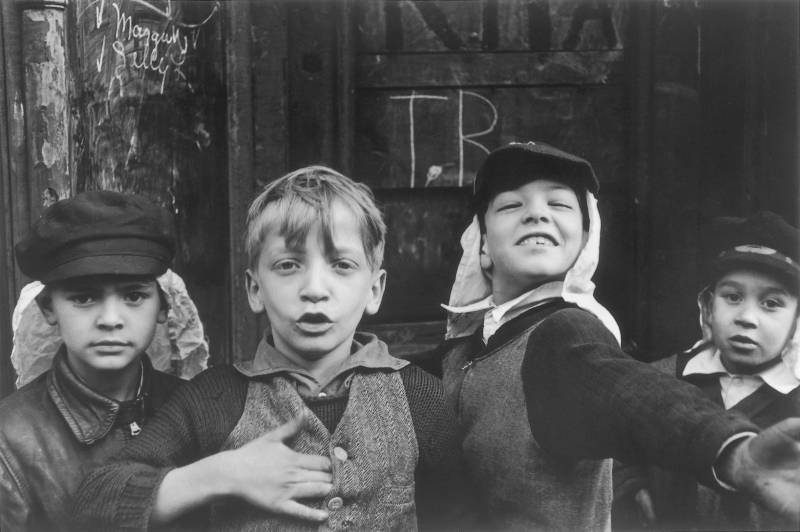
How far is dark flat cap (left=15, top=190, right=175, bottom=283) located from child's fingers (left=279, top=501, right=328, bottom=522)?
724 millimetres

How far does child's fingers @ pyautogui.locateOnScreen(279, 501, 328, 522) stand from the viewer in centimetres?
212

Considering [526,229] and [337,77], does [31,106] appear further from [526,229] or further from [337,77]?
[526,229]

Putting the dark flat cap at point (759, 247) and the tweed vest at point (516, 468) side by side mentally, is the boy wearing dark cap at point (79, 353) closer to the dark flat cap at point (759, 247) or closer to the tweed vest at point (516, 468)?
the tweed vest at point (516, 468)

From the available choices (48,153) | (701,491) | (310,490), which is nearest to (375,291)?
(310,490)

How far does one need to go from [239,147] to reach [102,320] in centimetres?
101

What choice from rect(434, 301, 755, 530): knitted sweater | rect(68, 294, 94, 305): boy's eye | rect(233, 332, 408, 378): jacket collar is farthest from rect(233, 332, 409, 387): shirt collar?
rect(68, 294, 94, 305): boy's eye

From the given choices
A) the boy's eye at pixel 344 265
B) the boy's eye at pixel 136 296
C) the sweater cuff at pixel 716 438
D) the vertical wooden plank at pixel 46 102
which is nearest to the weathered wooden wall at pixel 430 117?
A: the vertical wooden plank at pixel 46 102

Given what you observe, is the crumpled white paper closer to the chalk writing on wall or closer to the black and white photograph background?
the black and white photograph background

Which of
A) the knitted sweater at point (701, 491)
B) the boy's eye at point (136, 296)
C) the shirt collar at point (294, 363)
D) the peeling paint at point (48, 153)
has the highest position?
the peeling paint at point (48, 153)

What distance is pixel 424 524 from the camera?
228 centimetres

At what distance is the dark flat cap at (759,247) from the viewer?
8.83 feet

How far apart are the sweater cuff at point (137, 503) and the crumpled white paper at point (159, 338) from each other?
2.13 feet

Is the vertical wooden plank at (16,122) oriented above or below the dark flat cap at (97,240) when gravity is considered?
above

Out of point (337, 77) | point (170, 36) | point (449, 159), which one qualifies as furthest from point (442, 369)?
point (170, 36)
